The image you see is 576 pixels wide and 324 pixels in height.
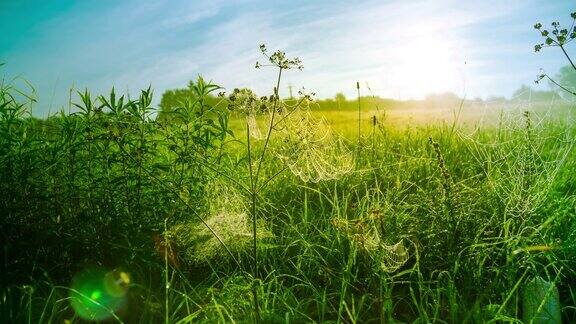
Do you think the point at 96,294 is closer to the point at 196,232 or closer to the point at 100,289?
the point at 100,289

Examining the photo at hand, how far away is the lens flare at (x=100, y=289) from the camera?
309cm

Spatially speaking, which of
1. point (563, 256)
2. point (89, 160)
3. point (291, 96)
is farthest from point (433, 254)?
point (89, 160)

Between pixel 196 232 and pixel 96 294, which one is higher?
pixel 196 232

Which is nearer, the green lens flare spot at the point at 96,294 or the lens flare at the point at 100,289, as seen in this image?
the lens flare at the point at 100,289

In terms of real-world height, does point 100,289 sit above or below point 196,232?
below

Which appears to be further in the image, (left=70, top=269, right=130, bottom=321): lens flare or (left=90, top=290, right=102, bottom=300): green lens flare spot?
(left=90, top=290, right=102, bottom=300): green lens flare spot

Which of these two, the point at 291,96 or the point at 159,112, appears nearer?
the point at 291,96

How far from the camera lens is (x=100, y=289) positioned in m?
3.45

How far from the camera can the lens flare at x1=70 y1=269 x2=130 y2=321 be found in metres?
3.09

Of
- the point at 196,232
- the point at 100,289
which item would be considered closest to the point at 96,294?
the point at 100,289

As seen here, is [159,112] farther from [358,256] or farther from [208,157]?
[358,256]

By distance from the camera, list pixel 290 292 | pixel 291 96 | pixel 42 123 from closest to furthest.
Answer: pixel 291 96 < pixel 290 292 < pixel 42 123

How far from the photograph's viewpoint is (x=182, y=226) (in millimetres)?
3549

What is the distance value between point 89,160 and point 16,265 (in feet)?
3.30
